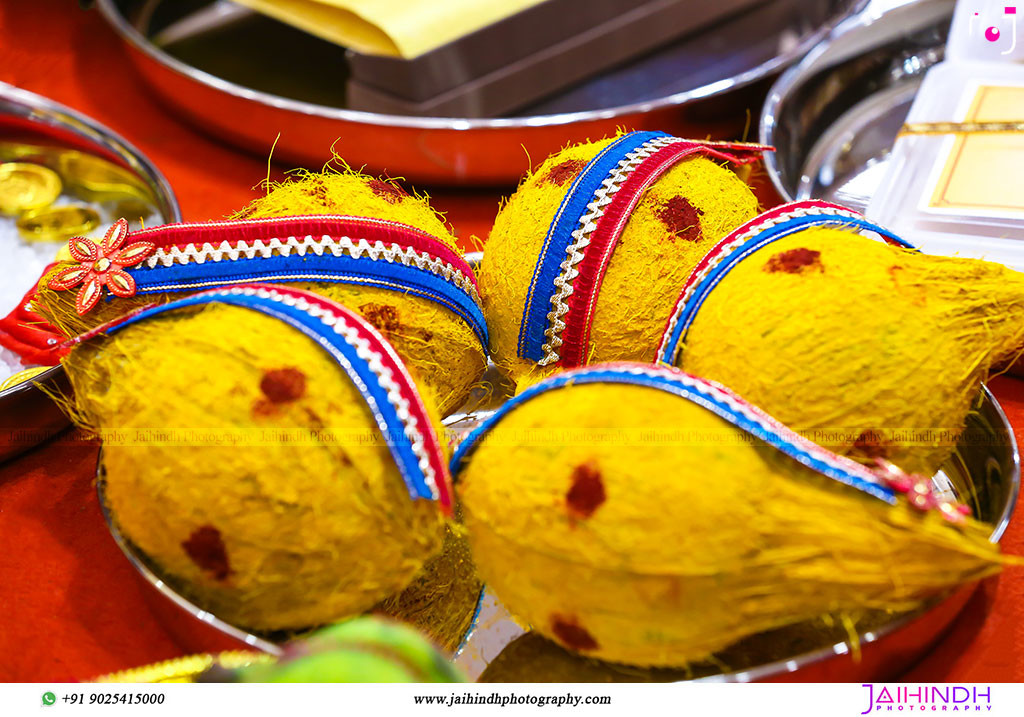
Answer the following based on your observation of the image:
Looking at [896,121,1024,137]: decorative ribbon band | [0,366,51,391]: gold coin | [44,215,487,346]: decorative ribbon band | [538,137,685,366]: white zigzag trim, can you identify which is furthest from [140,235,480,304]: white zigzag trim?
[896,121,1024,137]: decorative ribbon band

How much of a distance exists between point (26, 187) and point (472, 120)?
43cm

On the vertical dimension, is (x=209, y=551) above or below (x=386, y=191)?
below

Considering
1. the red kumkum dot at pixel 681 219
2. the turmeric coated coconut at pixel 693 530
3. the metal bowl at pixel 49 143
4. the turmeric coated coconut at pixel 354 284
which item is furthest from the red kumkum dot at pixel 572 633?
the metal bowl at pixel 49 143

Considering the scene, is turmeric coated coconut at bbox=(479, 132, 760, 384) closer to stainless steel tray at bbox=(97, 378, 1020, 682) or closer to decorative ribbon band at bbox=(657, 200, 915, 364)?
decorative ribbon band at bbox=(657, 200, 915, 364)

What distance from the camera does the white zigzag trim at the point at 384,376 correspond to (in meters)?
0.43

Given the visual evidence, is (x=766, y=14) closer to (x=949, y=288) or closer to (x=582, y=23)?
(x=582, y=23)

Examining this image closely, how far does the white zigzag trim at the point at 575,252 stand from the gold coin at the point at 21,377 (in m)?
0.35

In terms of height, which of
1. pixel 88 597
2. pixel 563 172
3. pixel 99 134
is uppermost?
pixel 563 172

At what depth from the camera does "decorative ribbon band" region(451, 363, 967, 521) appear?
402mm

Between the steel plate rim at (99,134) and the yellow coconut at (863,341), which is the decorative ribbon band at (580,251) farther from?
the steel plate rim at (99,134)

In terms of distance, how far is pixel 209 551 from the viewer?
433 mm

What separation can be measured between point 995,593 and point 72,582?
0.56m

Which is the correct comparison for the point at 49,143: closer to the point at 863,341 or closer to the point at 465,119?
the point at 465,119

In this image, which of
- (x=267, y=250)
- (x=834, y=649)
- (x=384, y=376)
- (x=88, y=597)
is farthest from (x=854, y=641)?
(x=88, y=597)
